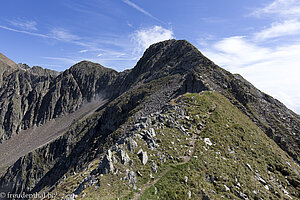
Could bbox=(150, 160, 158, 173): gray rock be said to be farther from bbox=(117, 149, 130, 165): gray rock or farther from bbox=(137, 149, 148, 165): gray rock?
bbox=(117, 149, 130, 165): gray rock

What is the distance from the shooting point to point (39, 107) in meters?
198

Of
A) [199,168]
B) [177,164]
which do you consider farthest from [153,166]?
[199,168]

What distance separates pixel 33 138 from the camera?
549ft

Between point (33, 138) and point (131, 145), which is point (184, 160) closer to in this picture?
point (131, 145)

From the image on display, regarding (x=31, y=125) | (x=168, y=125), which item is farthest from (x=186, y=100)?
(x=31, y=125)

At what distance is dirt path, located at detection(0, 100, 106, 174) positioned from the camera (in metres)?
140

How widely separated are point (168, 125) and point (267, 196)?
14449mm

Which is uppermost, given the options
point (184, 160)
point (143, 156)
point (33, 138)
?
point (143, 156)

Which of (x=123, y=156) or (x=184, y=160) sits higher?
(x=123, y=156)

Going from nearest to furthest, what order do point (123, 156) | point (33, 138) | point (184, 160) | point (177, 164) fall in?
point (123, 156) → point (177, 164) → point (184, 160) → point (33, 138)

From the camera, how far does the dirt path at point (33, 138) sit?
5497 inches

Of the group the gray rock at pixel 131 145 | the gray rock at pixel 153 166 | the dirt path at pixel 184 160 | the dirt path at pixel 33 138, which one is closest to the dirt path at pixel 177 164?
the dirt path at pixel 184 160

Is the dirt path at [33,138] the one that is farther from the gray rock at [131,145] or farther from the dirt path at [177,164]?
the gray rock at [131,145]

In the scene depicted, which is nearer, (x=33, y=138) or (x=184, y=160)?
(x=184, y=160)
